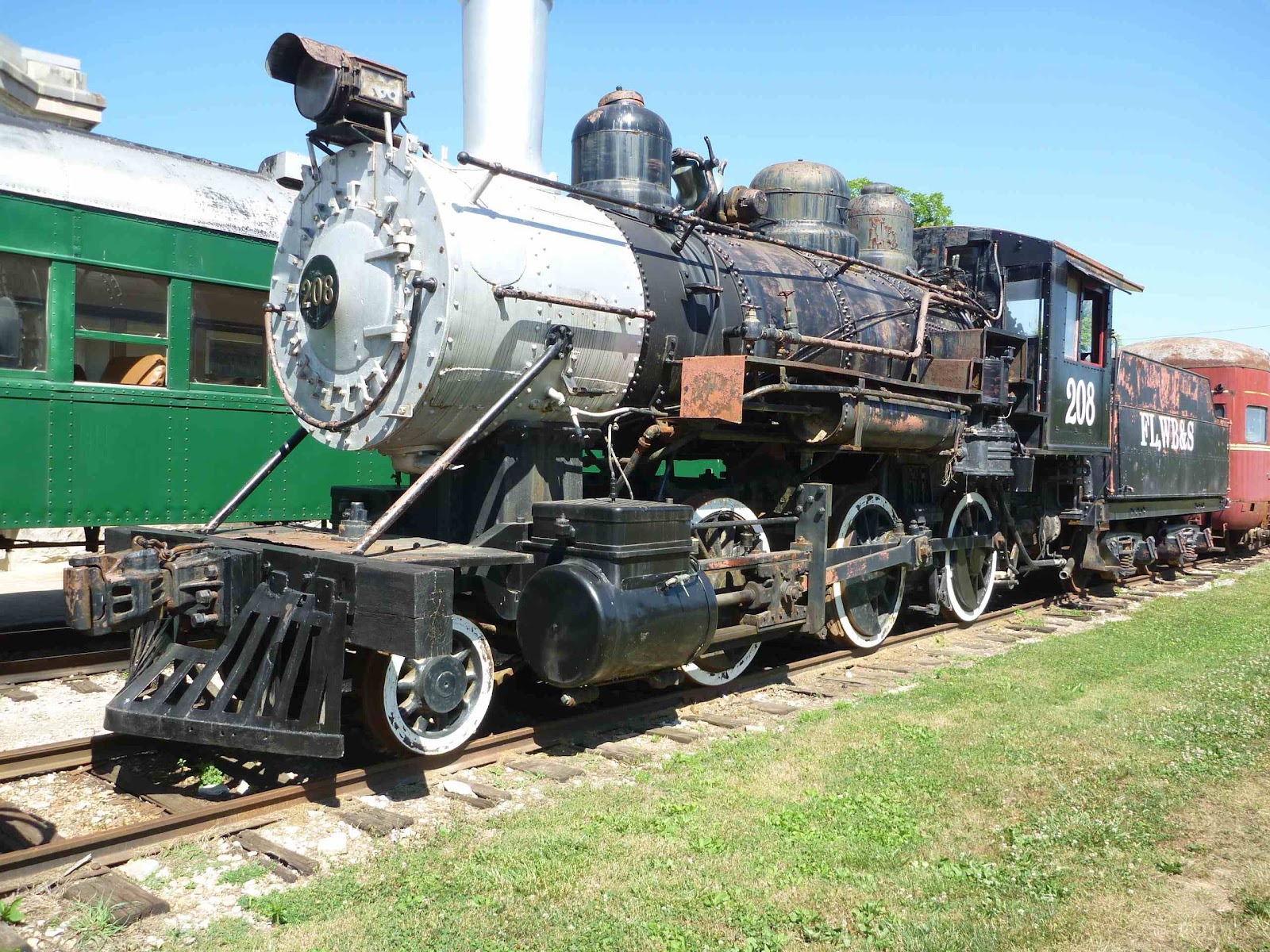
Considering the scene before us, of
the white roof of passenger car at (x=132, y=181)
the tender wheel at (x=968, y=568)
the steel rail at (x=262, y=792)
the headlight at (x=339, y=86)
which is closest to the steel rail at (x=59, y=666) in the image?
the steel rail at (x=262, y=792)

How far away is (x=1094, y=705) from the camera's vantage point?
230 inches

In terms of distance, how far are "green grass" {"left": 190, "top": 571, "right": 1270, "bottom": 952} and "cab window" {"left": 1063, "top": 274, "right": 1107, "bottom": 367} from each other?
4.31 meters

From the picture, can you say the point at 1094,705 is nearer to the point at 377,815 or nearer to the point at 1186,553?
the point at 377,815

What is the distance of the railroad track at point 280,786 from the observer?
3.56 m

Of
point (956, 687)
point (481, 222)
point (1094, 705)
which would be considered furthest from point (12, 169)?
point (1094, 705)

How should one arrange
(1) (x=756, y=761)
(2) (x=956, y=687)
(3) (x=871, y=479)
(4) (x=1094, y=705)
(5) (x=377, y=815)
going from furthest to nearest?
(3) (x=871, y=479), (2) (x=956, y=687), (4) (x=1094, y=705), (1) (x=756, y=761), (5) (x=377, y=815)

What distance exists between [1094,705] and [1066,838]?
7.50 feet

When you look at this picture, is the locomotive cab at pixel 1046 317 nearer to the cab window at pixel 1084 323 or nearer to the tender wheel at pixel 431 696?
the cab window at pixel 1084 323

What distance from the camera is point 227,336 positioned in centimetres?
732

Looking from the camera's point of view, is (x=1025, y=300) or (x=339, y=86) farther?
(x=1025, y=300)

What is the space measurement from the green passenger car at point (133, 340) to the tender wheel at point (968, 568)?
16.7ft

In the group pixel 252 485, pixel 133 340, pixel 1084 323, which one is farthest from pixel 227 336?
pixel 1084 323

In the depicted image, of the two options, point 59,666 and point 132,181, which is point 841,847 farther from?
point 132,181

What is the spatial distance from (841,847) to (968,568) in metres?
5.52
